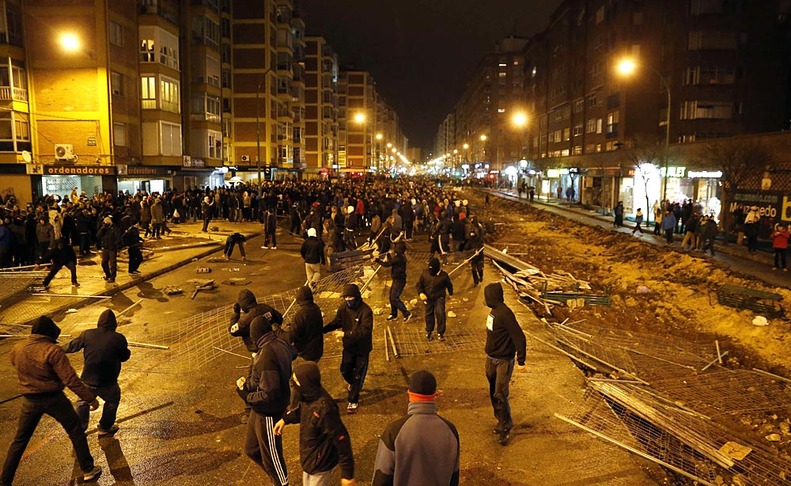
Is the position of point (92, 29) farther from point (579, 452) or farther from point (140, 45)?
point (579, 452)

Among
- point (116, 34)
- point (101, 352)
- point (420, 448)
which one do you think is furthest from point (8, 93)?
point (420, 448)

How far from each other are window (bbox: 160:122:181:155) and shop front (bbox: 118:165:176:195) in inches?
49.1

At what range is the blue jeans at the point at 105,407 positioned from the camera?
6.53 meters

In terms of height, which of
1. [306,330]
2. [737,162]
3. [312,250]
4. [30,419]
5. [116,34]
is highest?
[116,34]

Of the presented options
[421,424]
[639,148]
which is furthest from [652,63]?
[421,424]

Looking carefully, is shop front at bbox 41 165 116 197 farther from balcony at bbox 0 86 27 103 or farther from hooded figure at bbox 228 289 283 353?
hooded figure at bbox 228 289 283 353

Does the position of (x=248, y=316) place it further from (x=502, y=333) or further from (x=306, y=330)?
(x=502, y=333)

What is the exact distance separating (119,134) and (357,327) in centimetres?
3244

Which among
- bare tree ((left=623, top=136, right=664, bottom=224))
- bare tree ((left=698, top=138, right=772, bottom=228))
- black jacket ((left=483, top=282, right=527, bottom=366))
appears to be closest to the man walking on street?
black jacket ((left=483, top=282, right=527, bottom=366))

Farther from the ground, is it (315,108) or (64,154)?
(315,108)

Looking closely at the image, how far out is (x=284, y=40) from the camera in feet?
214

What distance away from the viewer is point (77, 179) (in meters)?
33.4

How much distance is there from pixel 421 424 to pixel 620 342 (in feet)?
27.8

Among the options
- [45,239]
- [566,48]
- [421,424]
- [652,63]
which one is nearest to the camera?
[421,424]
